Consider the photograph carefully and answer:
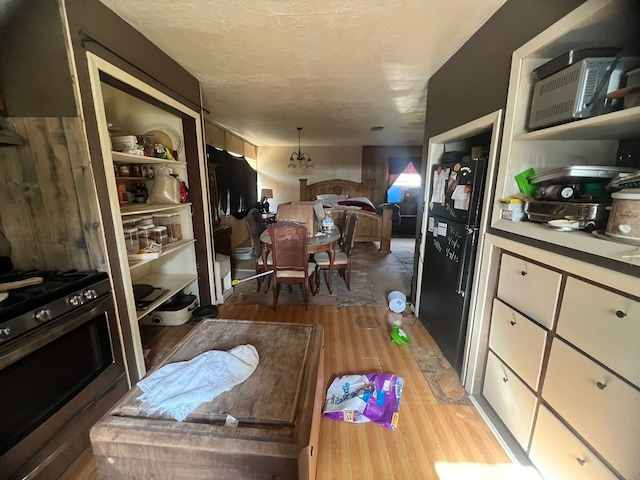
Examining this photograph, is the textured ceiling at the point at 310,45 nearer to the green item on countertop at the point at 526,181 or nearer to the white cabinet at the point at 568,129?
the white cabinet at the point at 568,129

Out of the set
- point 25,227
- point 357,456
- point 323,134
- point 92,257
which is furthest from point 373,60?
point 323,134

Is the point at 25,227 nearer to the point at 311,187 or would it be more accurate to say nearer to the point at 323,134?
the point at 323,134

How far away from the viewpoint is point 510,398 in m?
1.37

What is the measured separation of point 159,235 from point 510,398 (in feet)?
8.78

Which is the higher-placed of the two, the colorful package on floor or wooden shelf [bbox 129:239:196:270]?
wooden shelf [bbox 129:239:196:270]

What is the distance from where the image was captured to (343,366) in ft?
6.32

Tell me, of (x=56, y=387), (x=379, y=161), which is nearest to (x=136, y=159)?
(x=56, y=387)

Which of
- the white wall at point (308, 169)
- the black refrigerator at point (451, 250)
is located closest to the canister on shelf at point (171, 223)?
the black refrigerator at point (451, 250)

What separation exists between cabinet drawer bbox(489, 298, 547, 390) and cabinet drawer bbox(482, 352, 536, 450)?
0.06 m

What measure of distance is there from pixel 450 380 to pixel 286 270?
5.60 ft

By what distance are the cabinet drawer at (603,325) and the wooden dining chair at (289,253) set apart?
6.24 feet

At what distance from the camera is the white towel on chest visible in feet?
2.88

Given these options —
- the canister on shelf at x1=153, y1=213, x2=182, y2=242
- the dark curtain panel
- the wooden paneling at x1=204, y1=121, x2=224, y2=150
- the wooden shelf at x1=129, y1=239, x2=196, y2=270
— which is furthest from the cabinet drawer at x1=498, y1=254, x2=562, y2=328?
the wooden paneling at x1=204, y1=121, x2=224, y2=150

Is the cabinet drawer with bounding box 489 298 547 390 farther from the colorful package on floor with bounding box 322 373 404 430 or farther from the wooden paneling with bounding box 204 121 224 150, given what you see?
the wooden paneling with bounding box 204 121 224 150
